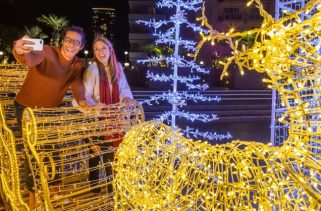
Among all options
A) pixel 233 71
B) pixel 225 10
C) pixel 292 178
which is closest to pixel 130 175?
pixel 292 178

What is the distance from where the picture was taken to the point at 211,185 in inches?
56.0

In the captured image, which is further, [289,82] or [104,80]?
[104,80]

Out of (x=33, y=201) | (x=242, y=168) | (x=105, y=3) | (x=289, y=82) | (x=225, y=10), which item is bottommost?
(x=33, y=201)

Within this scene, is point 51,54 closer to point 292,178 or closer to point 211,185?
point 211,185

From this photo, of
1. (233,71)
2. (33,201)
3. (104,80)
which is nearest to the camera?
(33,201)

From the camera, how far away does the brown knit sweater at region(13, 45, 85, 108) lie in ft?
8.60

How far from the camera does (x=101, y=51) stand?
109 inches

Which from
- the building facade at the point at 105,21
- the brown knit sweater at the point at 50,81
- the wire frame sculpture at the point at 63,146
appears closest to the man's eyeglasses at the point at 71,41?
the brown knit sweater at the point at 50,81

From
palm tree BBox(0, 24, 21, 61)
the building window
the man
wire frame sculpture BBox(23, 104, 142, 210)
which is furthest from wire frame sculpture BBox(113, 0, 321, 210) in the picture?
the building window

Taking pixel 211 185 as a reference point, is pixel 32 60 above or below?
above

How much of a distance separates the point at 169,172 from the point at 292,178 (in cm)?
55

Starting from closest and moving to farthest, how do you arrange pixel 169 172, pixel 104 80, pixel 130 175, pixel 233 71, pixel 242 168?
pixel 242 168, pixel 169 172, pixel 130 175, pixel 104 80, pixel 233 71

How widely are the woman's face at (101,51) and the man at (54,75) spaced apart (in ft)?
0.42

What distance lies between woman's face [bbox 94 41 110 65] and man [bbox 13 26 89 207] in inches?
5.0
